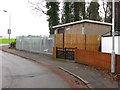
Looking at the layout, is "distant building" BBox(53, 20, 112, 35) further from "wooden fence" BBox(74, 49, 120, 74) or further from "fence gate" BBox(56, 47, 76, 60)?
"wooden fence" BBox(74, 49, 120, 74)

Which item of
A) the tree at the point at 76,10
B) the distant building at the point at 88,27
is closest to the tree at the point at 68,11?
the tree at the point at 76,10

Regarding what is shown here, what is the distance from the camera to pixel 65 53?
29.1m

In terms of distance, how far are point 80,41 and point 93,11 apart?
27.9 m

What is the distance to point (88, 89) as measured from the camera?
1257 cm

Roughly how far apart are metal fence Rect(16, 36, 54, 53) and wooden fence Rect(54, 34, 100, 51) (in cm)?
386

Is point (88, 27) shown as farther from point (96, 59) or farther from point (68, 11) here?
point (68, 11)

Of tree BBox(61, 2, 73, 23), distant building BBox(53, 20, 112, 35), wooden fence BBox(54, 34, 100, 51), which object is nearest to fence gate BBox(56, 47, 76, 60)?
wooden fence BBox(54, 34, 100, 51)

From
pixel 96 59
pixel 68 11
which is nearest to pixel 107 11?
pixel 68 11

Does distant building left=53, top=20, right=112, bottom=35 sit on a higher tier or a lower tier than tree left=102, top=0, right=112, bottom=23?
lower

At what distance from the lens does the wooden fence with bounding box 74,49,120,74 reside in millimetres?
18203

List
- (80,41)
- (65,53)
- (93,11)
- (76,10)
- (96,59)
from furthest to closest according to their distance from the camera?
(93,11) < (76,10) < (80,41) < (65,53) < (96,59)

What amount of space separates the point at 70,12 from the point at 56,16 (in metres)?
2.42

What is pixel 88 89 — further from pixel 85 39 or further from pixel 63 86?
pixel 85 39

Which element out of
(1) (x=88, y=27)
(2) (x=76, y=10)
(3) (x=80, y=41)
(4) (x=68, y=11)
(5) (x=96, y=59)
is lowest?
(5) (x=96, y=59)
